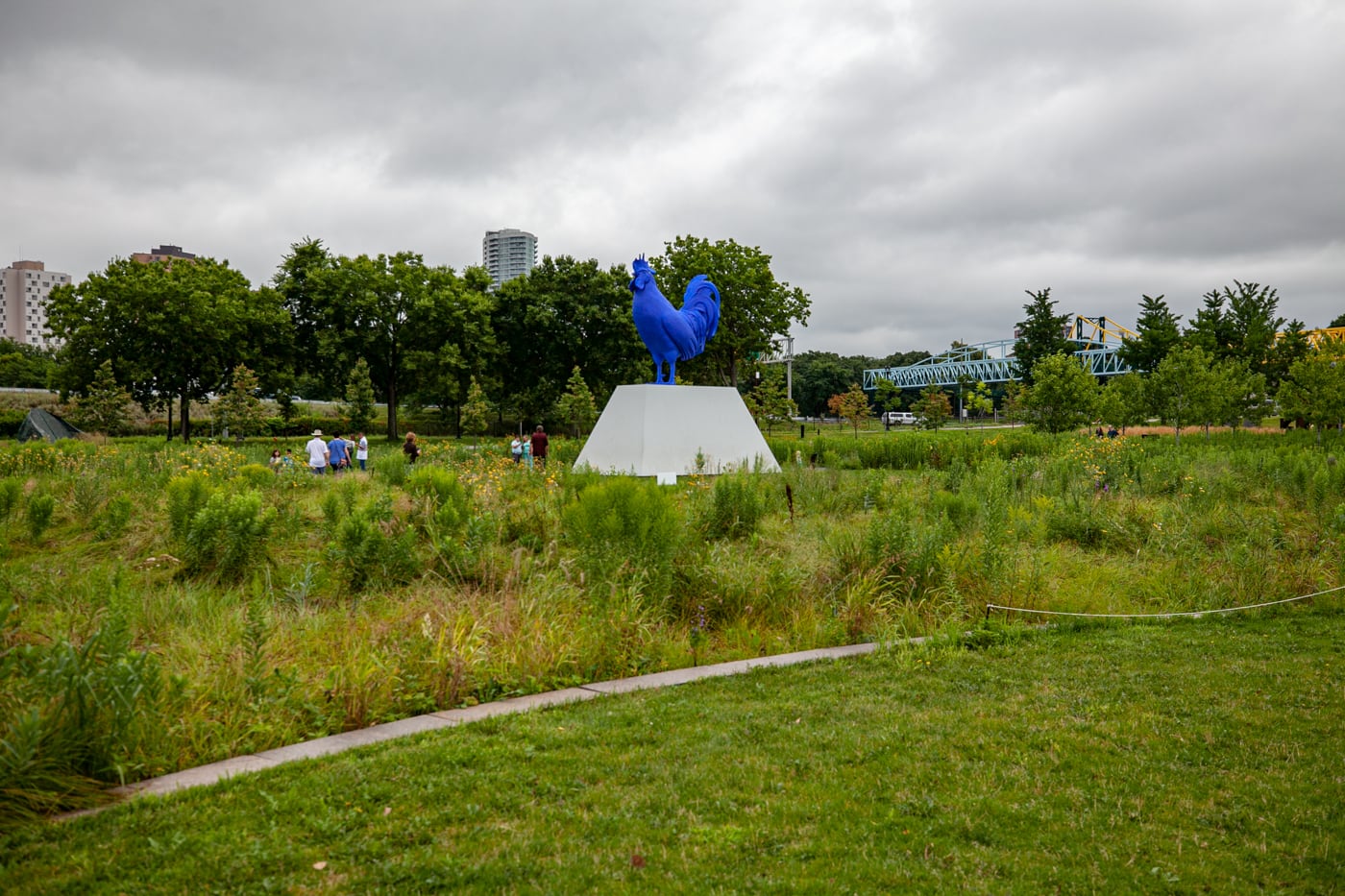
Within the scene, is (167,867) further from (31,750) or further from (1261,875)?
(1261,875)

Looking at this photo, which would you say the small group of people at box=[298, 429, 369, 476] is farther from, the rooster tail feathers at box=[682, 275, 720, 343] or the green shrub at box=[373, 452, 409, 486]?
the rooster tail feathers at box=[682, 275, 720, 343]

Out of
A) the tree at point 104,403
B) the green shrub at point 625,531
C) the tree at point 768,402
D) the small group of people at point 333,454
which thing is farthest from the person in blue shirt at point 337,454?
the tree at point 768,402

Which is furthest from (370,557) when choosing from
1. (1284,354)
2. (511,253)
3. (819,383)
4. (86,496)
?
(511,253)

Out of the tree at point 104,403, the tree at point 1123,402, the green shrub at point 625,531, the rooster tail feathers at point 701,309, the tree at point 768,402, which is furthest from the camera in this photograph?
the tree at point 768,402

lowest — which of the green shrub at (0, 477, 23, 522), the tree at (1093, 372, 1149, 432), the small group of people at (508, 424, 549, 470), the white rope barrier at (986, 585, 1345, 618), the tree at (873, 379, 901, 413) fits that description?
the white rope barrier at (986, 585, 1345, 618)

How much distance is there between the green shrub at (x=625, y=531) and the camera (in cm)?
625

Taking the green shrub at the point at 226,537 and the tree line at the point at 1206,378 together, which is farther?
the tree line at the point at 1206,378

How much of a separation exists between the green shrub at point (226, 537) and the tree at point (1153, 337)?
4225 cm

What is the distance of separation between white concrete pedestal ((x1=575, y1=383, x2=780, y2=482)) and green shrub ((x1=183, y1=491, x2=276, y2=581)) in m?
8.67

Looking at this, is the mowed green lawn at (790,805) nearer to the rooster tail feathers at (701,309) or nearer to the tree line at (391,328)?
the rooster tail feathers at (701,309)

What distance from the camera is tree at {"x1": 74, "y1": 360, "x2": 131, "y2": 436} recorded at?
31.2 meters

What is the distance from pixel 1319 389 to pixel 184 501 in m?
32.3

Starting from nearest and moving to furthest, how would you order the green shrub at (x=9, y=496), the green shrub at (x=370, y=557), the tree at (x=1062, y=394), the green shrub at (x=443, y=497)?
the green shrub at (x=370, y=557) < the green shrub at (x=443, y=497) < the green shrub at (x=9, y=496) < the tree at (x=1062, y=394)

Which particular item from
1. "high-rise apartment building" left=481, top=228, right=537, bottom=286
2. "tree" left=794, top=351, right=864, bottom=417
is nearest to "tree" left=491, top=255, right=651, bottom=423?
"tree" left=794, top=351, right=864, bottom=417
